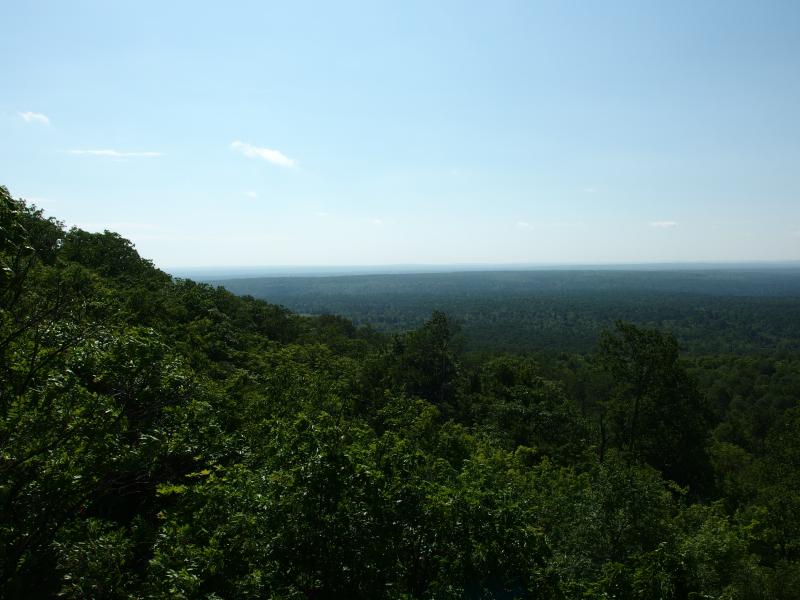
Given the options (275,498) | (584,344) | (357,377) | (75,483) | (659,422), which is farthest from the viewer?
(584,344)

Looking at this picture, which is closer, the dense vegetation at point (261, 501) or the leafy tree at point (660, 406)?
the dense vegetation at point (261, 501)

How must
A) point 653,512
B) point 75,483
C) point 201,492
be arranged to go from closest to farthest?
point 75,483
point 201,492
point 653,512

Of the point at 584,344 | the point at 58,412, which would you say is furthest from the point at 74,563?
the point at 584,344

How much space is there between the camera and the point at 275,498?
8219mm

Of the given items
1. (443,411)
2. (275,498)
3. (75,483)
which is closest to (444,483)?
(275,498)

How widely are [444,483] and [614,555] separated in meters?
6.32

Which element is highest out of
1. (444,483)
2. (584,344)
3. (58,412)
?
(58,412)

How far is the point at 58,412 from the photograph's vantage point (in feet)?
23.2

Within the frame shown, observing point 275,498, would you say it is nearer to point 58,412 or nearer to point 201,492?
point 201,492

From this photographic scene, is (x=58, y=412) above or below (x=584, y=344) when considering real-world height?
above

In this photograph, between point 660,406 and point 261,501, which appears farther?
point 660,406

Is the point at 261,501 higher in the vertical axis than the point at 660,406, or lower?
higher

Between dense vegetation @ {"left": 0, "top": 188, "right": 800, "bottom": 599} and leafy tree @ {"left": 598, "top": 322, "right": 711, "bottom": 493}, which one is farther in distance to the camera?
leafy tree @ {"left": 598, "top": 322, "right": 711, "bottom": 493}

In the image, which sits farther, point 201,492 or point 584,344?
point 584,344
